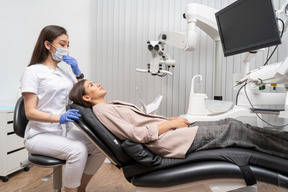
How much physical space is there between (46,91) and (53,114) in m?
0.17

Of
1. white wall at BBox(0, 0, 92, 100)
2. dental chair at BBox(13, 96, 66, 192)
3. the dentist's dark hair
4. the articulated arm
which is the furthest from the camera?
white wall at BBox(0, 0, 92, 100)

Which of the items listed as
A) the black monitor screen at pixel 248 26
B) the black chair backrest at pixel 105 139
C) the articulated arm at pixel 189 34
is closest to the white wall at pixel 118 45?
the articulated arm at pixel 189 34

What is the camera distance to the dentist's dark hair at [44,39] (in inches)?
53.7

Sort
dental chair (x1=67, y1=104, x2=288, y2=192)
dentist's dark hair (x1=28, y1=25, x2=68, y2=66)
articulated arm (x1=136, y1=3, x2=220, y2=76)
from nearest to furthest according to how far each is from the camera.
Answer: dental chair (x1=67, y1=104, x2=288, y2=192) → dentist's dark hair (x1=28, y1=25, x2=68, y2=66) → articulated arm (x1=136, y1=3, x2=220, y2=76)

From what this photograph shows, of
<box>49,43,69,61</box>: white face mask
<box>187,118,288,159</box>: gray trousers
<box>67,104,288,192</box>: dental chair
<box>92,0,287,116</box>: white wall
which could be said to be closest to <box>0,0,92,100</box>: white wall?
<box>92,0,287,116</box>: white wall

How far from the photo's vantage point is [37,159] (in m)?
1.14

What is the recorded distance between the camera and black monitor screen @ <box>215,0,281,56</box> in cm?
117

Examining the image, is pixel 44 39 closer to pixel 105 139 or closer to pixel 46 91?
pixel 46 91

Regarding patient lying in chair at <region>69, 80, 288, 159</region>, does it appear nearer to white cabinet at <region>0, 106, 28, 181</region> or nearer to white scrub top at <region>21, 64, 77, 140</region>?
white scrub top at <region>21, 64, 77, 140</region>

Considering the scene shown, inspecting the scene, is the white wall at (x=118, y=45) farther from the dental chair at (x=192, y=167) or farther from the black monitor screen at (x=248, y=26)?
the dental chair at (x=192, y=167)

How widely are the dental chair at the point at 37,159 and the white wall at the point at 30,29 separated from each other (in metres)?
1.26

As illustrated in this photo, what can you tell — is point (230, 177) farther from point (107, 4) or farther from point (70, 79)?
point (107, 4)

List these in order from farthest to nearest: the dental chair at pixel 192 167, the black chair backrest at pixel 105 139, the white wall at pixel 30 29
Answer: the white wall at pixel 30 29, the black chair backrest at pixel 105 139, the dental chair at pixel 192 167

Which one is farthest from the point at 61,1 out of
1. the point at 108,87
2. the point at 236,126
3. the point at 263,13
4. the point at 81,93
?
the point at 236,126
